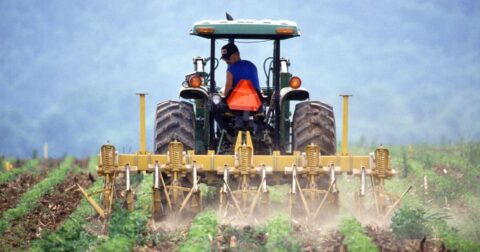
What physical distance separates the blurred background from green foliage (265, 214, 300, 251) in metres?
31.8

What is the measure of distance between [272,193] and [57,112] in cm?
4808

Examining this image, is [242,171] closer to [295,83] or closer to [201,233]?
[295,83]

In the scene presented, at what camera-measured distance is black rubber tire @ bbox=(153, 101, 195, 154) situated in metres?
15.3

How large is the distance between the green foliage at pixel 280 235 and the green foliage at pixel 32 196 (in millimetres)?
3516

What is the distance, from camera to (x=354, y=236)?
12383 millimetres

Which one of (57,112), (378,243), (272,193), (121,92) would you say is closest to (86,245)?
(378,243)

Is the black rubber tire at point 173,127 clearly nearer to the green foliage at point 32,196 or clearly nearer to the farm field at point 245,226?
the farm field at point 245,226

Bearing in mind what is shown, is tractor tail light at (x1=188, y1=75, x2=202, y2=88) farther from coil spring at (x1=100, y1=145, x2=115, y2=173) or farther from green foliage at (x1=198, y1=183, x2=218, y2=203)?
green foliage at (x1=198, y1=183, x2=218, y2=203)

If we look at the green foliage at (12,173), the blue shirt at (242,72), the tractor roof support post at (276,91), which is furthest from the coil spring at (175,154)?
the green foliage at (12,173)

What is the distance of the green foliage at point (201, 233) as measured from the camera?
1208 cm

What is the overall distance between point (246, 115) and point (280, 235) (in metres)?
3.18

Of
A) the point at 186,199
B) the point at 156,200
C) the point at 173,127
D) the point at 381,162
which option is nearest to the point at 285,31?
the point at 173,127

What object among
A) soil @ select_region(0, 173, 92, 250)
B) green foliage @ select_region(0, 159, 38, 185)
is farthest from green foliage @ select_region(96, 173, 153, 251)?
green foliage @ select_region(0, 159, 38, 185)

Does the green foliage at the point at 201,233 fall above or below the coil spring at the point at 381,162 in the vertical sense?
below
